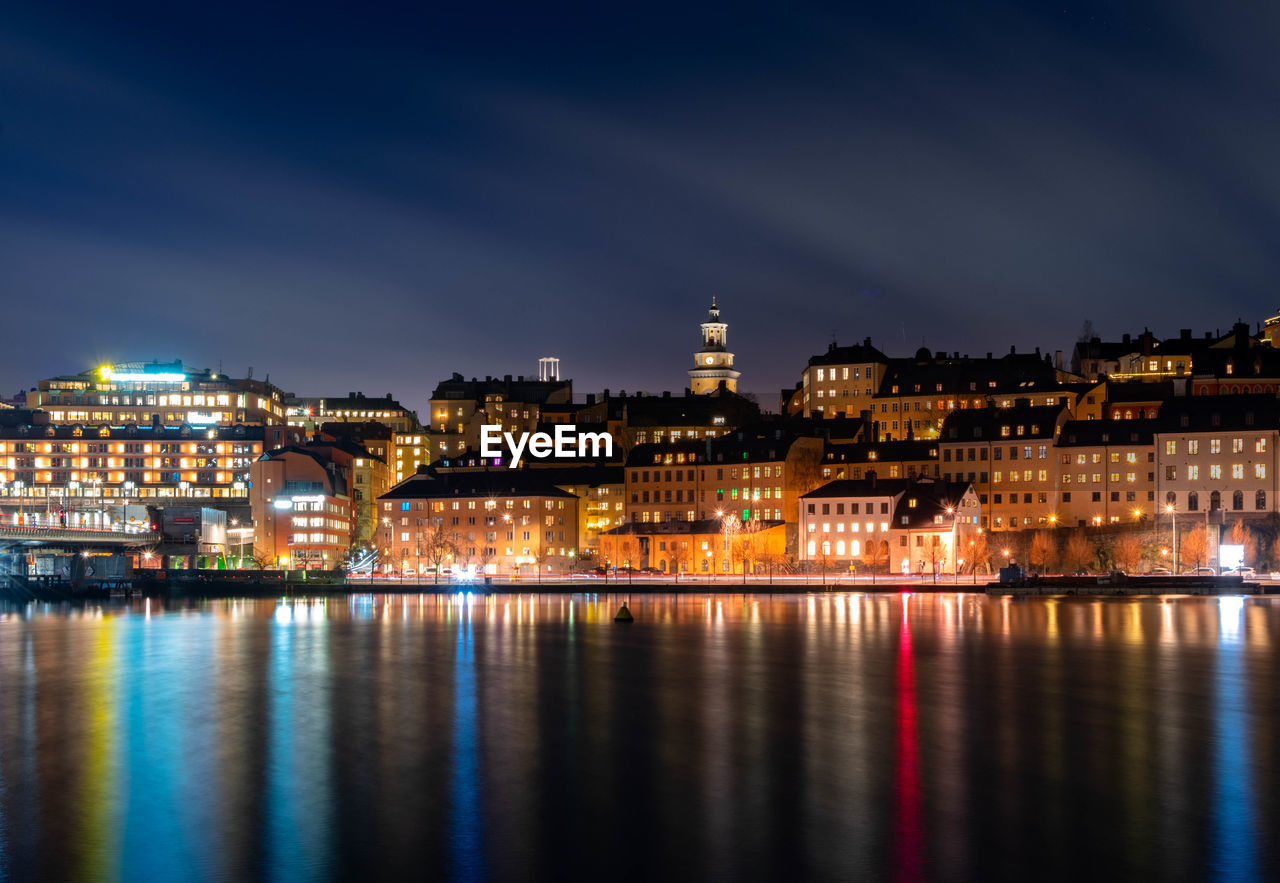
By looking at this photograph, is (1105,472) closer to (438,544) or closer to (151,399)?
(438,544)

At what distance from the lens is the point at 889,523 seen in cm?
8319

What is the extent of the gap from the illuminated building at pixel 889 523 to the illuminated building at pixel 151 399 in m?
72.3

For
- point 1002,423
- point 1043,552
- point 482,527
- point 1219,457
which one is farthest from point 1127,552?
point 482,527

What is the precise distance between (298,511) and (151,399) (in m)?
43.3

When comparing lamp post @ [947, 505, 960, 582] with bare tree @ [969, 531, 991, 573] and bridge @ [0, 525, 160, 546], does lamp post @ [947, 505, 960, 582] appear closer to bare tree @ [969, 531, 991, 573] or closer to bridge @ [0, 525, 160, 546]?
bare tree @ [969, 531, 991, 573]

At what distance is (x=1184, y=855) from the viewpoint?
17.2m

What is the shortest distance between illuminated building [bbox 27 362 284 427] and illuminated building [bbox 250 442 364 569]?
1195 inches

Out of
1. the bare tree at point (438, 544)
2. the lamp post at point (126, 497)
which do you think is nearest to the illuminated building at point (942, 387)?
the bare tree at point (438, 544)

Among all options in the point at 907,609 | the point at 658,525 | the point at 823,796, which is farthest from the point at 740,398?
the point at 823,796

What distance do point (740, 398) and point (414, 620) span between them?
227 feet

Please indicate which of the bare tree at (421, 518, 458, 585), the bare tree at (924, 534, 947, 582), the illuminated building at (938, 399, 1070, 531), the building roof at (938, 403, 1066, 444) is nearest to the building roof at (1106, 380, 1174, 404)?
the building roof at (938, 403, 1066, 444)

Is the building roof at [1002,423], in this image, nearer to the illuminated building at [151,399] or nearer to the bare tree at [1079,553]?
the bare tree at [1079,553]

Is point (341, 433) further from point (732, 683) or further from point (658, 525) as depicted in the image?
point (732, 683)

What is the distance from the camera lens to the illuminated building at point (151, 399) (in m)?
135
